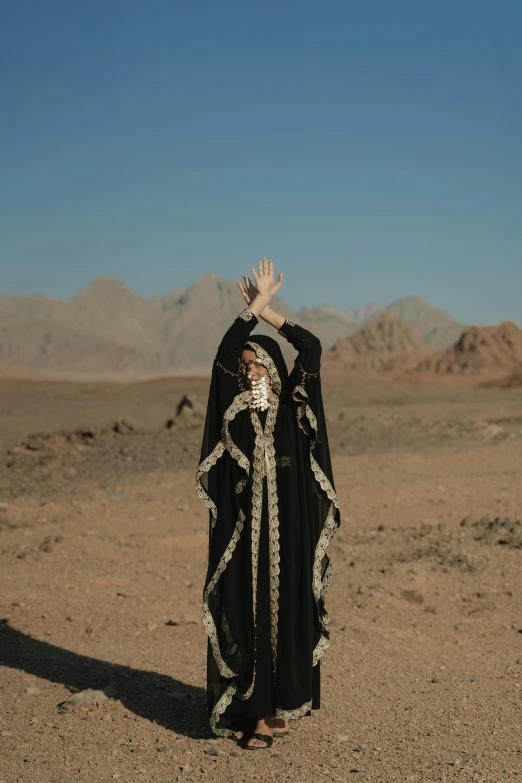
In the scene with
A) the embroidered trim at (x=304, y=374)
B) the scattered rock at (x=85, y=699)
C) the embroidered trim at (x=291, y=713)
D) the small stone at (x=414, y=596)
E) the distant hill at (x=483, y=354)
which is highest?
the distant hill at (x=483, y=354)

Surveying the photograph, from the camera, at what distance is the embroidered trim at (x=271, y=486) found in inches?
171

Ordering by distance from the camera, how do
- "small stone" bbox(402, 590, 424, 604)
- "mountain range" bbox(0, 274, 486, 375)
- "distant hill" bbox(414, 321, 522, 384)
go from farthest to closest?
"mountain range" bbox(0, 274, 486, 375) → "distant hill" bbox(414, 321, 522, 384) → "small stone" bbox(402, 590, 424, 604)

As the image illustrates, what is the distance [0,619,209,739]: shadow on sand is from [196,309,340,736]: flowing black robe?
0.48 metres

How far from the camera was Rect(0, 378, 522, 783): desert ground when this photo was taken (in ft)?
14.2

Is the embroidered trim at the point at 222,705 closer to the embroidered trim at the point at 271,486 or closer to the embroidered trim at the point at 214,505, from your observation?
the embroidered trim at the point at 214,505

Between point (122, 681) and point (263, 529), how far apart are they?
1793mm

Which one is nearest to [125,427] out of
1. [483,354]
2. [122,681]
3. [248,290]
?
[122,681]

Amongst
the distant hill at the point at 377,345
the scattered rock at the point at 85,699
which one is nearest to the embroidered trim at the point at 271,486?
the scattered rock at the point at 85,699

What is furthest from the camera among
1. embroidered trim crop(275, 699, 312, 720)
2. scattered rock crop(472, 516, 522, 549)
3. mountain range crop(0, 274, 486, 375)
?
mountain range crop(0, 274, 486, 375)

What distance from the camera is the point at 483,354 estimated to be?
6253 cm

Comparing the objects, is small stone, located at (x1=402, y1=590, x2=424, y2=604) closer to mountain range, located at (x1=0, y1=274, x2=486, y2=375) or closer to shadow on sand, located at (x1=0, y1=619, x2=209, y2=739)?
shadow on sand, located at (x1=0, y1=619, x2=209, y2=739)

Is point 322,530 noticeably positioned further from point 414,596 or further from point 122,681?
point 414,596

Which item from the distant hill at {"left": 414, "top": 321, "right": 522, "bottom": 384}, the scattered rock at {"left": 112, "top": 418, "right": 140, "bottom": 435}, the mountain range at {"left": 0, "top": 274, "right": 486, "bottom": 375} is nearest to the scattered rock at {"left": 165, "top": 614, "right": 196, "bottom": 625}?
the scattered rock at {"left": 112, "top": 418, "right": 140, "bottom": 435}

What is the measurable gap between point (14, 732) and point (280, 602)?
158 cm
